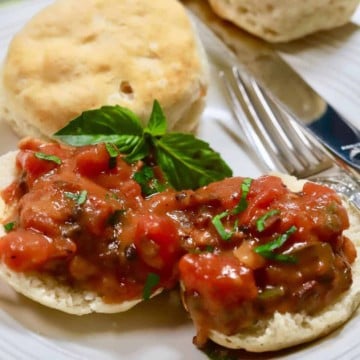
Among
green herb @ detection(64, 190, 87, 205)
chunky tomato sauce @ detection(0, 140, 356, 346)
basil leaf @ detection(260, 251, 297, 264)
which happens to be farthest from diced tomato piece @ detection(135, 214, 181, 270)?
basil leaf @ detection(260, 251, 297, 264)

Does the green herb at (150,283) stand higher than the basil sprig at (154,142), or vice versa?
the basil sprig at (154,142)

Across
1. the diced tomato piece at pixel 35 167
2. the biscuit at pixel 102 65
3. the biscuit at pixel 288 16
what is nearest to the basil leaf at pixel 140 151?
the biscuit at pixel 102 65

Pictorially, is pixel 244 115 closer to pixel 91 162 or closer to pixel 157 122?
pixel 157 122

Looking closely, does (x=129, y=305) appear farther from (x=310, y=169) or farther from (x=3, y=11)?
(x=3, y=11)

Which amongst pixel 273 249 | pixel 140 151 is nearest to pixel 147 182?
pixel 140 151

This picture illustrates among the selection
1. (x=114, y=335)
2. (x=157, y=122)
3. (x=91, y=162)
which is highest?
(x=157, y=122)

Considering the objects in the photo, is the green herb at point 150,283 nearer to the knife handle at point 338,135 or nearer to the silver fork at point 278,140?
the silver fork at point 278,140

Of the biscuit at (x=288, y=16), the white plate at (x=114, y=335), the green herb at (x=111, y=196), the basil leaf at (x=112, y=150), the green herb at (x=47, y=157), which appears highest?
the biscuit at (x=288, y=16)

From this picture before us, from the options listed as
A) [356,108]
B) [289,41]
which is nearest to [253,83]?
[289,41]
